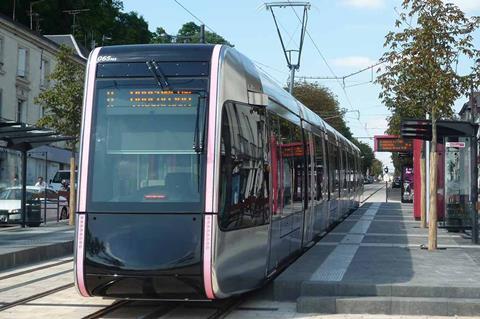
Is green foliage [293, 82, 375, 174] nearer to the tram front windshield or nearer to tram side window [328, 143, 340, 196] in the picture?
tram side window [328, 143, 340, 196]

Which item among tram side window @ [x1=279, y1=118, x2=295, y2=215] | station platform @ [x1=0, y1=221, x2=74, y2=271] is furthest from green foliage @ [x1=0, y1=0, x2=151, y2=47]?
tram side window @ [x1=279, y1=118, x2=295, y2=215]

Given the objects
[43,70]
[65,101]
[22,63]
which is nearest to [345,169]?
[65,101]

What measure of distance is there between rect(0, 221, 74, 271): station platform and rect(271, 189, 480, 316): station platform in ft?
18.3

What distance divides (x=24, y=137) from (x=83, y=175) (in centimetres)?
1079

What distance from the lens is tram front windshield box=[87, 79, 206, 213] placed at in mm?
8281

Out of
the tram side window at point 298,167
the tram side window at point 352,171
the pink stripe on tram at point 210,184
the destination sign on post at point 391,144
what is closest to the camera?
the pink stripe on tram at point 210,184

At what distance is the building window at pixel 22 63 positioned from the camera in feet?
154

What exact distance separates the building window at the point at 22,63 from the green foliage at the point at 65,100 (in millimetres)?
26285

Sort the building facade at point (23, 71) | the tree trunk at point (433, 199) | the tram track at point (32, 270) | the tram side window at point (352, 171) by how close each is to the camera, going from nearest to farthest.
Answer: the tram track at point (32, 270) < the tree trunk at point (433, 199) < the tram side window at point (352, 171) < the building facade at point (23, 71)

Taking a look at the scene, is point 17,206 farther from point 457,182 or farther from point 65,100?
point 457,182

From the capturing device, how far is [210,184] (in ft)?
26.9

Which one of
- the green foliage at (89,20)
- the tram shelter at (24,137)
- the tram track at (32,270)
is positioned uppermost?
the green foliage at (89,20)

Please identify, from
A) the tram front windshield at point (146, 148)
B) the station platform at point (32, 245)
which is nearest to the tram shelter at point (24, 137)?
the station platform at point (32, 245)

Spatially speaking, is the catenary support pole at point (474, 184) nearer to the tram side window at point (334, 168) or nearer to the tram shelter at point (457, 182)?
the tram shelter at point (457, 182)
